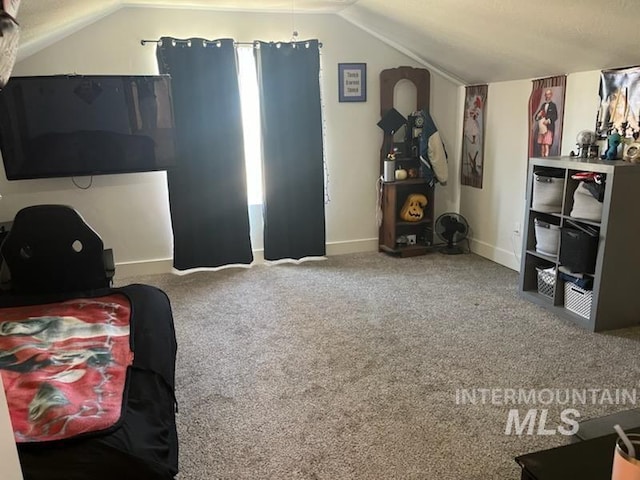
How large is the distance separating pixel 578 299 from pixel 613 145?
96 centimetres

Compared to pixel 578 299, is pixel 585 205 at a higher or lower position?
higher

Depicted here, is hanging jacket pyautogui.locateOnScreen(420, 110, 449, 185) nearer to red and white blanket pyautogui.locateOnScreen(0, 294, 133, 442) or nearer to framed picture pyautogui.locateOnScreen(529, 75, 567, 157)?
framed picture pyautogui.locateOnScreen(529, 75, 567, 157)

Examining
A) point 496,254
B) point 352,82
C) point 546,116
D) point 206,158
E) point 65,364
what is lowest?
point 496,254

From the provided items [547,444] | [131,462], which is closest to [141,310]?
[131,462]

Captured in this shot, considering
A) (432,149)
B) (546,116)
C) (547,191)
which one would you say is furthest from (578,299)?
(432,149)

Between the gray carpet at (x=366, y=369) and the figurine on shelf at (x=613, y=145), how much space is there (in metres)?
1.06

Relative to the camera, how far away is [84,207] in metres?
4.08

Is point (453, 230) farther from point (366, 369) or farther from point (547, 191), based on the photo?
point (366, 369)

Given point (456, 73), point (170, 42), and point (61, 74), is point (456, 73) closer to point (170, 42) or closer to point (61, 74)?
point (170, 42)

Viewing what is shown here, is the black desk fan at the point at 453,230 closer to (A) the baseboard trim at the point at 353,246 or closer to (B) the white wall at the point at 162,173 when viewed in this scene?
(B) the white wall at the point at 162,173

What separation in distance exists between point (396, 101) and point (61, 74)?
2.77 metres

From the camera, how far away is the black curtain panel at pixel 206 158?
397 centimetres

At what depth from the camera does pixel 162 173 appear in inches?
165

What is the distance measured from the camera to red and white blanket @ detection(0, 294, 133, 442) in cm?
149
